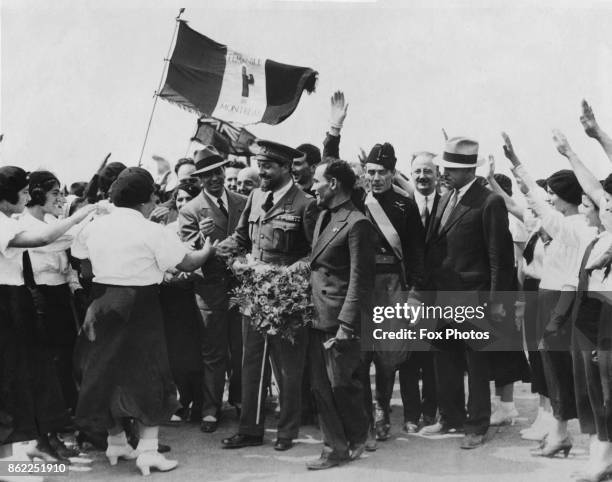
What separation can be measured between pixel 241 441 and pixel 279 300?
1360 millimetres

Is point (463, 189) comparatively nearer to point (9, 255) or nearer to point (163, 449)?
point (163, 449)

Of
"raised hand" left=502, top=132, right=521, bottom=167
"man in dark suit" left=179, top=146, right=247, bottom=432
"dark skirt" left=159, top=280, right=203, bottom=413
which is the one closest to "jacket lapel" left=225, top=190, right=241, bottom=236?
"man in dark suit" left=179, top=146, right=247, bottom=432

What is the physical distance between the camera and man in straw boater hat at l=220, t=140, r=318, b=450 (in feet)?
19.3

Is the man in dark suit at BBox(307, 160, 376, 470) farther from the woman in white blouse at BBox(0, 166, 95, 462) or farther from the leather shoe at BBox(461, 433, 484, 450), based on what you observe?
the woman in white blouse at BBox(0, 166, 95, 462)

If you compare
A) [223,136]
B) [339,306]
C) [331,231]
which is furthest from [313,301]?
[223,136]

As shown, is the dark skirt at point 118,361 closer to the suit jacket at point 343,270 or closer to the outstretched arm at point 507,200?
the suit jacket at point 343,270

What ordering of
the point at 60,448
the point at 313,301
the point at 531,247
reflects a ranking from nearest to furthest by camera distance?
the point at 313,301 < the point at 60,448 < the point at 531,247

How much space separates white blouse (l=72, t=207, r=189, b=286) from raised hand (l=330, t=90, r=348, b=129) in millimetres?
2240

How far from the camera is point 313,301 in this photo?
5.55m

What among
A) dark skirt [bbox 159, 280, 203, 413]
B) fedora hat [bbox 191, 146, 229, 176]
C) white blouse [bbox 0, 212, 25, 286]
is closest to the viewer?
white blouse [bbox 0, 212, 25, 286]

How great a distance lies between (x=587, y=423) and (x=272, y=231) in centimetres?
289

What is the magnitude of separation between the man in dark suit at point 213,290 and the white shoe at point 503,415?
2.54m

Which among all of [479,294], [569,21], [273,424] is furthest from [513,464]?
[569,21]

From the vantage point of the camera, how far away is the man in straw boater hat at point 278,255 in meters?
5.89
